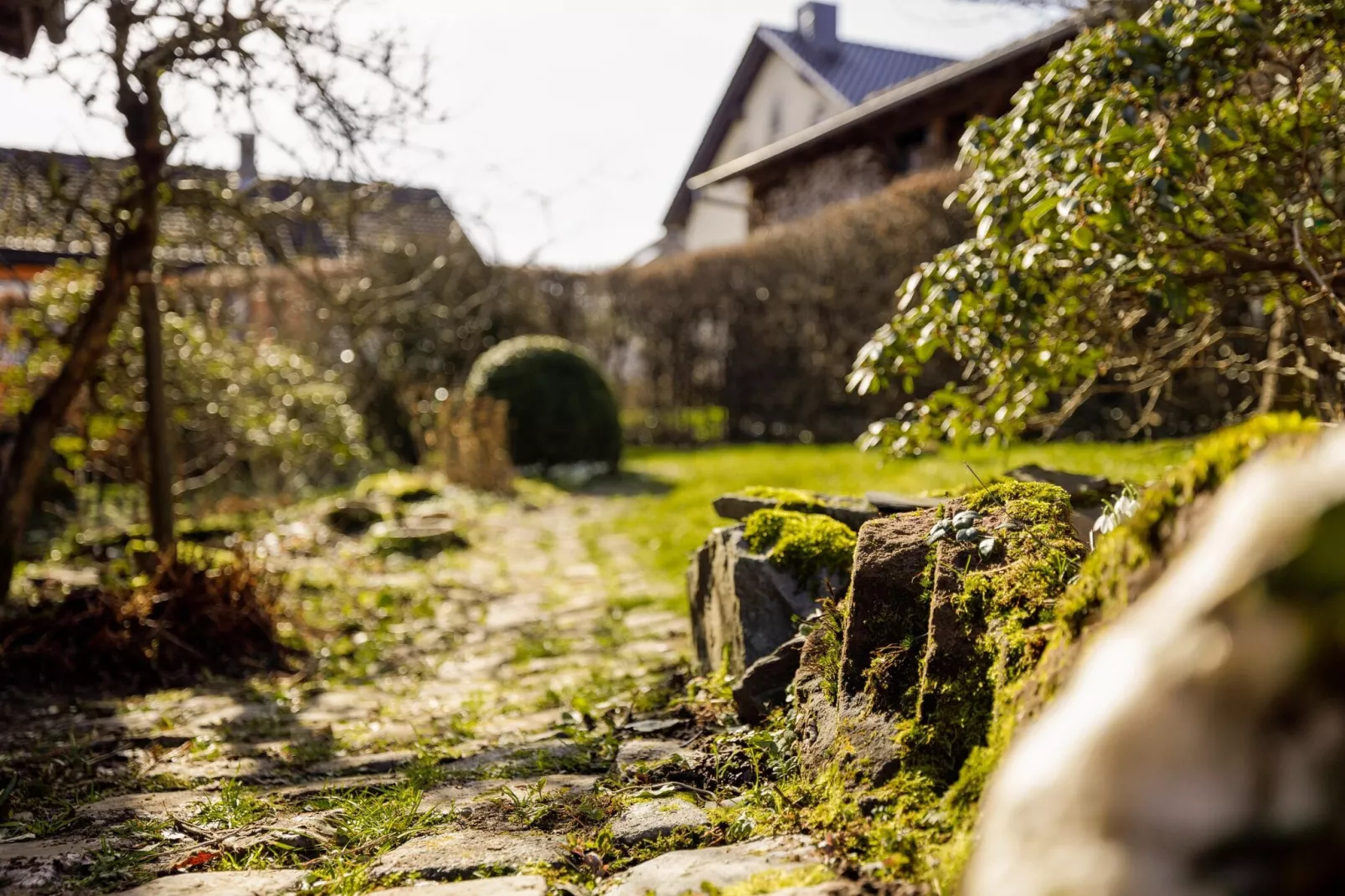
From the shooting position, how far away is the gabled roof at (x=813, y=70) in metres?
23.3

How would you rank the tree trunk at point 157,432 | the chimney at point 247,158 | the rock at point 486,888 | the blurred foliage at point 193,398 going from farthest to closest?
the blurred foliage at point 193,398 < the tree trunk at point 157,432 < the chimney at point 247,158 < the rock at point 486,888

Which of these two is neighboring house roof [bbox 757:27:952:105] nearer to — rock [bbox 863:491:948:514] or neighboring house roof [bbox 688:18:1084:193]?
neighboring house roof [bbox 688:18:1084:193]

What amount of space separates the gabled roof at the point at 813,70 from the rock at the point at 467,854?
2114 centimetres

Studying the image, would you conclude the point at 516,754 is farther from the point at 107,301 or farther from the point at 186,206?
the point at 186,206

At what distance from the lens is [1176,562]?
127 centimetres

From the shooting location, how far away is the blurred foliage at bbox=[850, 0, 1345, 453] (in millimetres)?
3123

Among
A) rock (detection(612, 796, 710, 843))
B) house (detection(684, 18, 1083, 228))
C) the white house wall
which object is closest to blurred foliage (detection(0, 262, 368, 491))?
rock (detection(612, 796, 710, 843))

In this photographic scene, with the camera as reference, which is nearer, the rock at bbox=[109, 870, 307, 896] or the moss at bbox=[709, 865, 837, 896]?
the moss at bbox=[709, 865, 837, 896]

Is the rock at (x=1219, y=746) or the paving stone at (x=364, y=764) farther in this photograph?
the paving stone at (x=364, y=764)

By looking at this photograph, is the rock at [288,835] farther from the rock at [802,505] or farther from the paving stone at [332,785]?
the rock at [802,505]

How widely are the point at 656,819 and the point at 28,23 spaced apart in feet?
15.0

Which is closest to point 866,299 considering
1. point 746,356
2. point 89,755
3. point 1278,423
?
point 746,356

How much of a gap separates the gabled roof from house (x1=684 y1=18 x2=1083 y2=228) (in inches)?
104

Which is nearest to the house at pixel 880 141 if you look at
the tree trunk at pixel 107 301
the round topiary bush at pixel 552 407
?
the round topiary bush at pixel 552 407
